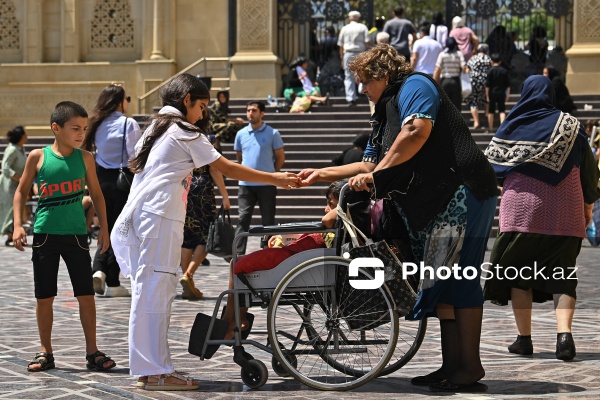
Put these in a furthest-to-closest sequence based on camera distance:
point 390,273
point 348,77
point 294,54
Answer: point 294,54 < point 348,77 < point 390,273

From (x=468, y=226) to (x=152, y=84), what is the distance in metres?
23.3

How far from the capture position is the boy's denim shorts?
7.97 meters

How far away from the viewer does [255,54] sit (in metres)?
27.6

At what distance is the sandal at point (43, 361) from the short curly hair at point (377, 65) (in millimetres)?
2600

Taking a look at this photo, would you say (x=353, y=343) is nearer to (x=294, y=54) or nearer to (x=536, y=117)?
(x=536, y=117)

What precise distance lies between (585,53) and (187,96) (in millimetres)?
20255

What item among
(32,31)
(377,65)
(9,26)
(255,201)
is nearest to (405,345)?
(377,65)

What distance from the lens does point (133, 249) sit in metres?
7.08

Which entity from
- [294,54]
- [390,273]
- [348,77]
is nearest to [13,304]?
[390,273]

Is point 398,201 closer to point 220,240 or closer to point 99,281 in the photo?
point 220,240

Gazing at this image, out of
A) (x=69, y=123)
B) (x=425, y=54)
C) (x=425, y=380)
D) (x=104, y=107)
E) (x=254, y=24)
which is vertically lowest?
(x=425, y=380)

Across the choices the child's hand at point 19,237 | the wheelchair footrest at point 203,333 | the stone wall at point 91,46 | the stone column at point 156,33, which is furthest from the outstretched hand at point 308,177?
the stone column at point 156,33

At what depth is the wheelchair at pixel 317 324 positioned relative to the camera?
6906 mm

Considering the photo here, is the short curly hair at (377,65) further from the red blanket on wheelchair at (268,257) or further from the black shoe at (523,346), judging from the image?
the black shoe at (523,346)
